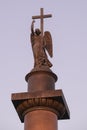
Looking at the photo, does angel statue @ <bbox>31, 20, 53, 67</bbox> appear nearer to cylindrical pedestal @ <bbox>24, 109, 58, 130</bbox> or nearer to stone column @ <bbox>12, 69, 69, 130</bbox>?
stone column @ <bbox>12, 69, 69, 130</bbox>

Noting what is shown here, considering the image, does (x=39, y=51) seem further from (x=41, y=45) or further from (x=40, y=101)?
(x=40, y=101)

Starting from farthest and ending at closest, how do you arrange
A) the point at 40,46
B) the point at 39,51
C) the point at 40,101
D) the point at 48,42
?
the point at 48,42 → the point at 40,46 → the point at 39,51 → the point at 40,101

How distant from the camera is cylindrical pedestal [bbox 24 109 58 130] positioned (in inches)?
609

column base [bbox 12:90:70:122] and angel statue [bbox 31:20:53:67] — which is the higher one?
angel statue [bbox 31:20:53:67]

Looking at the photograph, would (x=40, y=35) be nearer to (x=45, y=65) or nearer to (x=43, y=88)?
(x=45, y=65)

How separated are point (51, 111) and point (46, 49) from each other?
3458mm

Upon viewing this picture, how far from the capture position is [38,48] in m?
18.0

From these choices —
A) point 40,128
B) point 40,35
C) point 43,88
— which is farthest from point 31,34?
point 40,128

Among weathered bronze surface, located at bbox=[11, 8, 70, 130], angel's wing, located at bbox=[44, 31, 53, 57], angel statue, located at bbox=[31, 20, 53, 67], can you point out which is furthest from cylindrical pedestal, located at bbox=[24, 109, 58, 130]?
angel's wing, located at bbox=[44, 31, 53, 57]

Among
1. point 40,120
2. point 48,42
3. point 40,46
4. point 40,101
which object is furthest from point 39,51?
point 40,120

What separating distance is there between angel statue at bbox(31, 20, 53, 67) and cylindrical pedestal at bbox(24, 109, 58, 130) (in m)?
2.22

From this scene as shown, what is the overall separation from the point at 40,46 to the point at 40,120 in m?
3.58

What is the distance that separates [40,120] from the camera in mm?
15578

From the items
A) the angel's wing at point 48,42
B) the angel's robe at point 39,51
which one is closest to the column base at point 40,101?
the angel's robe at point 39,51
